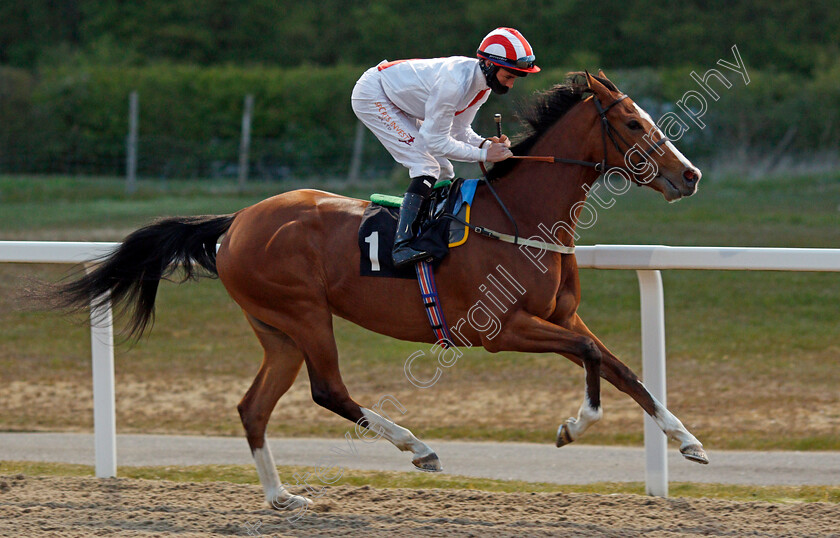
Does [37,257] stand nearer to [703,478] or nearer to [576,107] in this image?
[576,107]

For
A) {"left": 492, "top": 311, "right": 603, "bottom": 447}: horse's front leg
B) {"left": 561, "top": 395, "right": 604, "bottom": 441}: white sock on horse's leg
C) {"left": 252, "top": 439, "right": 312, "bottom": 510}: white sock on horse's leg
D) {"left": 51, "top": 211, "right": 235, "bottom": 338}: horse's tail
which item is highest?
{"left": 51, "top": 211, "right": 235, "bottom": 338}: horse's tail

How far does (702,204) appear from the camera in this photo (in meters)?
16.1

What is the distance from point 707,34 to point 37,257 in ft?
97.2

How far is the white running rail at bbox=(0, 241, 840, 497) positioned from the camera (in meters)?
4.47

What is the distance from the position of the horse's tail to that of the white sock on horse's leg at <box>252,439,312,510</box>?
36.9 inches

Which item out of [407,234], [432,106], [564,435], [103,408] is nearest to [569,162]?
[432,106]

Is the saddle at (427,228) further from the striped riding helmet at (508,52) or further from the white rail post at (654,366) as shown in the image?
the white rail post at (654,366)

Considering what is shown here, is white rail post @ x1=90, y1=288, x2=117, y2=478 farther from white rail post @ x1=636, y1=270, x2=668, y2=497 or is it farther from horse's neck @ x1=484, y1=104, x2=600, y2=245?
white rail post @ x1=636, y1=270, x2=668, y2=497

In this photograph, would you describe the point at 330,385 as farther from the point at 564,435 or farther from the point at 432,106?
the point at 432,106

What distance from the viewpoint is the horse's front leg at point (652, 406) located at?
13.4 feet

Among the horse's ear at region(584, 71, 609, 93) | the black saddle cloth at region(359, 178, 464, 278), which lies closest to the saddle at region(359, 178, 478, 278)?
the black saddle cloth at region(359, 178, 464, 278)

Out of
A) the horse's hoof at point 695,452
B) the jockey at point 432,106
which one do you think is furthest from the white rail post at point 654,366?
the jockey at point 432,106

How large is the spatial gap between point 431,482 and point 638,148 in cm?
201

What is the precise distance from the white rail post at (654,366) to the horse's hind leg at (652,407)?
34 cm
